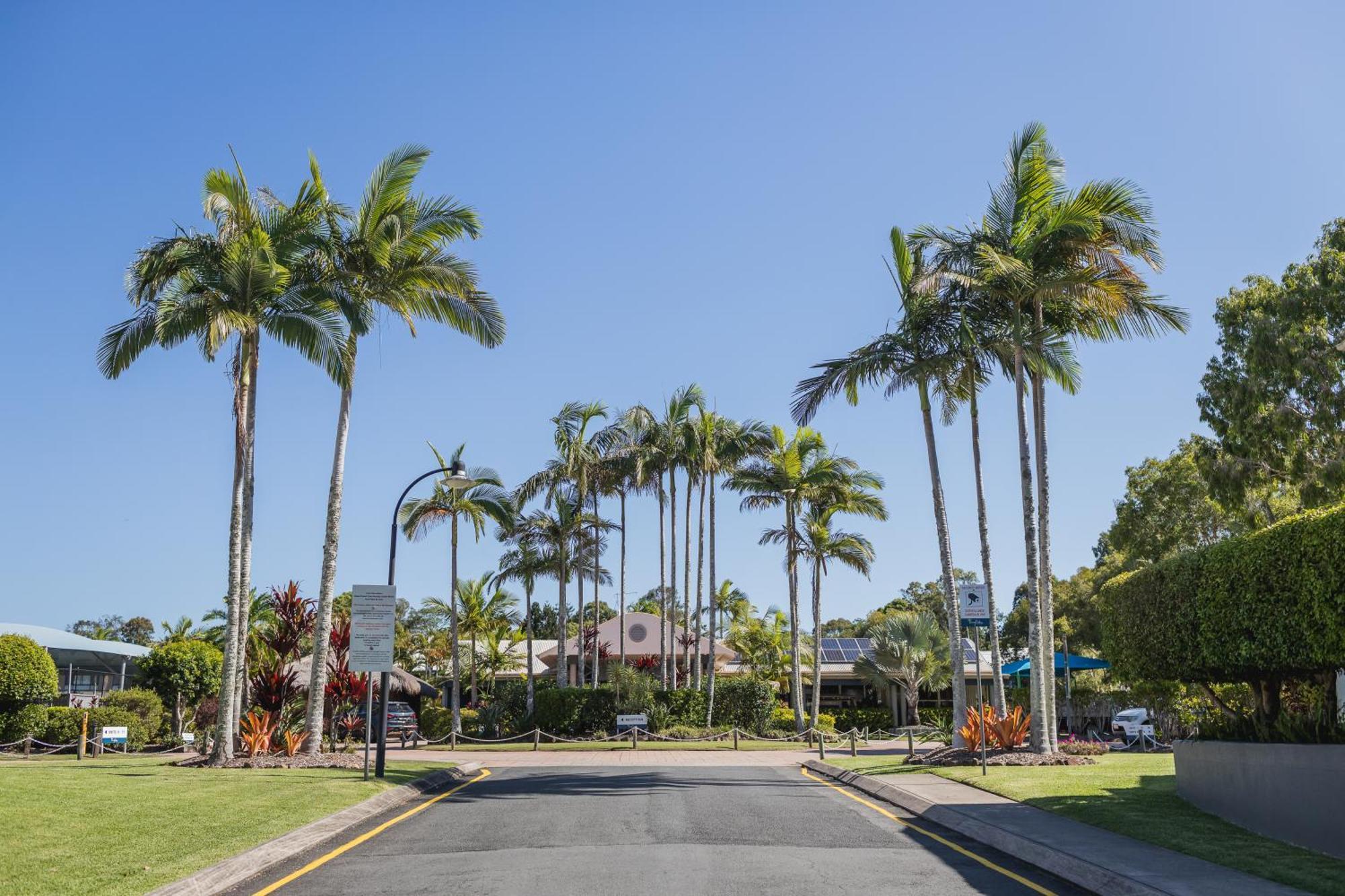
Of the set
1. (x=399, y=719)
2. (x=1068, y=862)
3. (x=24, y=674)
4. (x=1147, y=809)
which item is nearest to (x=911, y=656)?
(x=399, y=719)

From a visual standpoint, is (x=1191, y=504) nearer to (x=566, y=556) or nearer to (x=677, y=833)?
(x=566, y=556)

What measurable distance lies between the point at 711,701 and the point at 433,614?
55530mm

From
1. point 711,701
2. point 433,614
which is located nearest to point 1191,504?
point 711,701

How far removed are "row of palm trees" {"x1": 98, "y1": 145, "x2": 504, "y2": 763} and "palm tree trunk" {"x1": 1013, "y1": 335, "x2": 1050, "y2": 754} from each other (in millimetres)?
12228

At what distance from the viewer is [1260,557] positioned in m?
11.3

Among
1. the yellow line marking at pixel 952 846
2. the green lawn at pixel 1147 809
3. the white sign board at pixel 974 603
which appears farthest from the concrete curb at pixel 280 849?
the white sign board at pixel 974 603

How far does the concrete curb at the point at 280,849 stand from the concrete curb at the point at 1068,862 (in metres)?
→ 7.12

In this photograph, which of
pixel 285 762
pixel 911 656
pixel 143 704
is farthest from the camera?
pixel 911 656

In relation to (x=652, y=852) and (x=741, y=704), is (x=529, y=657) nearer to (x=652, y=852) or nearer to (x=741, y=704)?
(x=741, y=704)

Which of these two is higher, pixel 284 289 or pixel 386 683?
pixel 284 289

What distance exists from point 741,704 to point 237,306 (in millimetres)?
25392

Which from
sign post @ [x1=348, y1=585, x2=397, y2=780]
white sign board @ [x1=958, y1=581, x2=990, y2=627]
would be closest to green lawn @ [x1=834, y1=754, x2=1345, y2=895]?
white sign board @ [x1=958, y1=581, x2=990, y2=627]

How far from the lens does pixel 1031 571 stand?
70.7ft

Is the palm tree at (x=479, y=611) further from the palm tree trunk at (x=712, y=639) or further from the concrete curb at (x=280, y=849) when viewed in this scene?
the concrete curb at (x=280, y=849)
